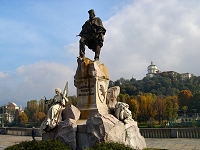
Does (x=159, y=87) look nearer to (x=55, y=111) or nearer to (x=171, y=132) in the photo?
(x=171, y=132)

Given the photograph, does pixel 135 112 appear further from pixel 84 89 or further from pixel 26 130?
pixel 84 89

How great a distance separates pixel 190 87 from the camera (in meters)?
104

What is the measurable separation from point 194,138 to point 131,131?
884cm

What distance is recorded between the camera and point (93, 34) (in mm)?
11625

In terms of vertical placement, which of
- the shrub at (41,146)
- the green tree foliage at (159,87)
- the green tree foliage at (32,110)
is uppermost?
the green tree foliage at (159,87)

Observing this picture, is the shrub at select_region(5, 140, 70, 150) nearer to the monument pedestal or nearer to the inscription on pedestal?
the monument pedestal

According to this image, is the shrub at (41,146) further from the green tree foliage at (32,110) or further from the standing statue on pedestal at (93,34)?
the green tree foliage at (32,110)

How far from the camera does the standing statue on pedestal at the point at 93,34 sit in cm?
1159

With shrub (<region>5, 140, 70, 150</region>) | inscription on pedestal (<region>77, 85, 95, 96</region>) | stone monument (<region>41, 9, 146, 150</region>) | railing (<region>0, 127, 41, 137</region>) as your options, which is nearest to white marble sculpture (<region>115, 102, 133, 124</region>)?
stone monument (<region>41, 9, 146, 150</region>)

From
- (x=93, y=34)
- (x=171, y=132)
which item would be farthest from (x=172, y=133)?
(x=93, y=34)

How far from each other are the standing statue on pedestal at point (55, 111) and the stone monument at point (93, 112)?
21 centimetres

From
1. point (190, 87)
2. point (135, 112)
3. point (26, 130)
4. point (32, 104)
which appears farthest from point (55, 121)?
point (190, 87)

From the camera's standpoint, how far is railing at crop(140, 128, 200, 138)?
16672 millimetres

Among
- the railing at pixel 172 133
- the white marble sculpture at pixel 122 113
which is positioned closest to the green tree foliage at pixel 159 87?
the railing at pixel 172 133
